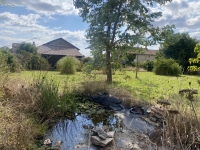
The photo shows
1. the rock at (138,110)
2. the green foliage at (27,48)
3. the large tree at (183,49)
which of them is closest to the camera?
the rock at (138,110)

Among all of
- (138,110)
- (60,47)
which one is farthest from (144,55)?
(60,47)

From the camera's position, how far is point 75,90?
746cm

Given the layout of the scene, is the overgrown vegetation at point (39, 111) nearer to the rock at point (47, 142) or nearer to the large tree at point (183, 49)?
the rock at point (47, 142)

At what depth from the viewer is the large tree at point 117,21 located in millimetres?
9930

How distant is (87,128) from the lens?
4.72 m

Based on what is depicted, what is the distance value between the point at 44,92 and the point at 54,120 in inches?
31.3

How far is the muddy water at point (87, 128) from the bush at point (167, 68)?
45.1 ft

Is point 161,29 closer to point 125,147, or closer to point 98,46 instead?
point 98,46

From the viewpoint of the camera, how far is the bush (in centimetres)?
1839

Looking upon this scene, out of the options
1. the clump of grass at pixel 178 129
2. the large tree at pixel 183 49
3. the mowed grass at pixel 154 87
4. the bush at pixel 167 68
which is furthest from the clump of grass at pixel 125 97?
→ the large tree at pixel 183 49

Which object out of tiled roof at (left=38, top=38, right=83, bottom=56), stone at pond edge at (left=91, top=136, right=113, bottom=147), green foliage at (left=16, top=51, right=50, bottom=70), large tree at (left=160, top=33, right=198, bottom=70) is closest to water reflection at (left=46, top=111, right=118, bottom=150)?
stone at pond edge at (left=91, top=136, right=113, bottom=147)

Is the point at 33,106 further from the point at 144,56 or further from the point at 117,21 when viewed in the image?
the point at 144,56

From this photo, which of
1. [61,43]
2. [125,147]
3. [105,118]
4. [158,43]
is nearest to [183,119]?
[125,147]

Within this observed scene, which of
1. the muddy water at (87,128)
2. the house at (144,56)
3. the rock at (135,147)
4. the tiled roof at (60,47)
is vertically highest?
the tiled roof at (60,47)
